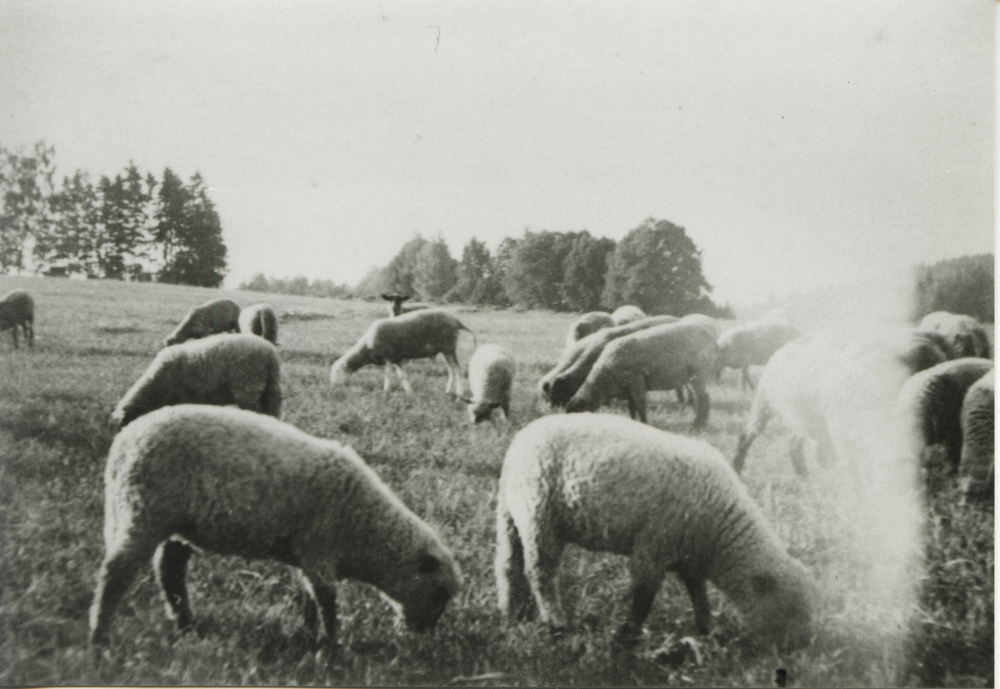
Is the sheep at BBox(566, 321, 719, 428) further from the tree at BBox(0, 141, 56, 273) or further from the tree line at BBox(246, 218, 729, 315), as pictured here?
the tree at BBox(0, 141, 56, 273)

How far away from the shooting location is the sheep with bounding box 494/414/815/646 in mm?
2635

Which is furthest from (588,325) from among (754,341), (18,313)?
(18,313)

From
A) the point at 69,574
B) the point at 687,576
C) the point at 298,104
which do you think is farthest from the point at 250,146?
the point at 687,576

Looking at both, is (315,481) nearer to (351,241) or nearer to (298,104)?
(351,241)

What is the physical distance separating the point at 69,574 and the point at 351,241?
6.43ft

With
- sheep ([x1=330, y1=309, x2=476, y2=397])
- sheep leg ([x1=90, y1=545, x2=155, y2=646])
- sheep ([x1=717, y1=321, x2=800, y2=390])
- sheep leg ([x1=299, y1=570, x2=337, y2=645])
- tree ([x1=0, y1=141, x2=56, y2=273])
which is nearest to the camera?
sheep leg ([x1=90, y1=545, x2=155, y2=646])

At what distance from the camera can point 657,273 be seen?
3842 mm

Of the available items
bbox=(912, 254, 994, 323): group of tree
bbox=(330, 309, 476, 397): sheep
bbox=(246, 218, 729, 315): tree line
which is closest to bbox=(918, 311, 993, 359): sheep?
bbox=(912, 254, 994, 323): group of tree

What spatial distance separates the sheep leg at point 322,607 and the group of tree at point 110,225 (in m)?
1.85

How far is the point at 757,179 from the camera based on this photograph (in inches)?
146

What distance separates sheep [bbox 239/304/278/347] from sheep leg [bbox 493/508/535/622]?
73.3 inches

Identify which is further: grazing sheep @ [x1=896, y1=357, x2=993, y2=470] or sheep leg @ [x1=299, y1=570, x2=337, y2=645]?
grazing sheep @ [x1=896, y1=357, x2=993, y2=470]

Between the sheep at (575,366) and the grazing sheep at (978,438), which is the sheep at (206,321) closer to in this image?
the sheep at (575,366)

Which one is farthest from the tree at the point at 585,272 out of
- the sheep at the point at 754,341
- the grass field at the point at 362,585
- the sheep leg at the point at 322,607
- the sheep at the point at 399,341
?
the sheep leg at the point at 322,607
